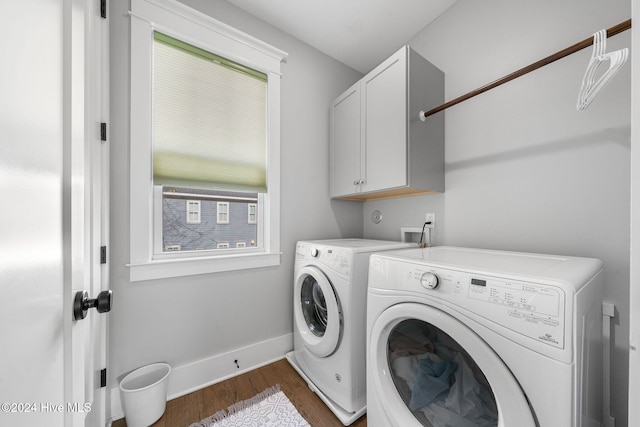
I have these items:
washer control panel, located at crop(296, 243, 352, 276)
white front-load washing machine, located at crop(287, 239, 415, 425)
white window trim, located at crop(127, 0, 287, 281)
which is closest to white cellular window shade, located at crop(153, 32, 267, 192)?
white window trim, located at crop(127, 0, 287, 281)

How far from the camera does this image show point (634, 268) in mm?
443

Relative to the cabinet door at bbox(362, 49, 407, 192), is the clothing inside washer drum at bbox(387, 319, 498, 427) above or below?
below

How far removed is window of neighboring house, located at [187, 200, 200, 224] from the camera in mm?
1658

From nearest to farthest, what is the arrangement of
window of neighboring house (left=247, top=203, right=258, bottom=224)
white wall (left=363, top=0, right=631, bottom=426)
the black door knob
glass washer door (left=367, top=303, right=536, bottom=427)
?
1. the black door knob
2. glass washer door (left=367, top=303, right=536, bottom=427)
3. white wall (left=363, top=0, right=631, bottom=426)
4. window of neighboring house (left=247, top=203, right=258, bottom=224)

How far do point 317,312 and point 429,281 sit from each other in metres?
1.05

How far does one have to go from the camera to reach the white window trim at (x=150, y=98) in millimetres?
1404

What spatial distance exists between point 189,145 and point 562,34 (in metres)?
2.18

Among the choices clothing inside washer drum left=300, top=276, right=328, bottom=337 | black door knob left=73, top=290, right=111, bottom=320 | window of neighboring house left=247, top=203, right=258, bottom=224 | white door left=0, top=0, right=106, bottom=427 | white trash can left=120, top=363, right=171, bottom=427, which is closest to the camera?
white door left=0, top=0, right=106, bottom=427

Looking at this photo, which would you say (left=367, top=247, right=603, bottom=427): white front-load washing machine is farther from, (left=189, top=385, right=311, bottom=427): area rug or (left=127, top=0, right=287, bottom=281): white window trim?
(left=127, top=0, right=287, bottom=281): white window trim

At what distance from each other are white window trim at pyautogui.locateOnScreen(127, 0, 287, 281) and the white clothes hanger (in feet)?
6.00

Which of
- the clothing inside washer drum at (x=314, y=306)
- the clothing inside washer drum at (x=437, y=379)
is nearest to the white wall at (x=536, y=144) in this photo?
the clothing inside washer drum at (x=437, y=379)

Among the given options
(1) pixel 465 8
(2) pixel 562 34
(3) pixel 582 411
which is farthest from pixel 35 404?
(1) pixel 465 8

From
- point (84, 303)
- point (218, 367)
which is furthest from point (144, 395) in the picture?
point (84, 303)

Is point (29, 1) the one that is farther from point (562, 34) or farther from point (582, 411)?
point (562, 34)
